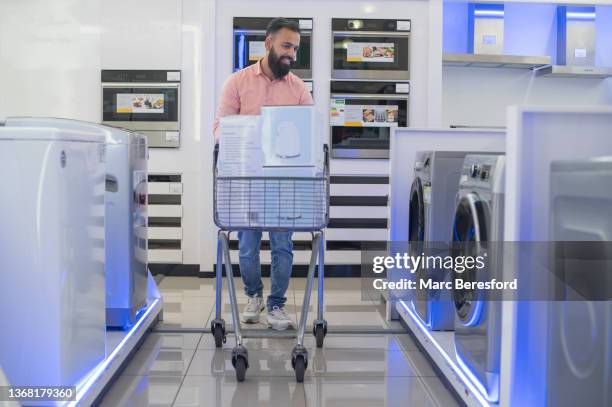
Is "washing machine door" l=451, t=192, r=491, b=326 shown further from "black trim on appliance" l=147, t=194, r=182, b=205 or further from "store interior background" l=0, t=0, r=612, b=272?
"black trim on appliance" l=147, t=194, r=182, b=205

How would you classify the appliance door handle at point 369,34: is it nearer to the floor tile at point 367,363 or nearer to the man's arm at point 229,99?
the man's arm at point 229,99

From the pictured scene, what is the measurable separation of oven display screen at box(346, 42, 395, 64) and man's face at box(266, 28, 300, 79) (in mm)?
2009

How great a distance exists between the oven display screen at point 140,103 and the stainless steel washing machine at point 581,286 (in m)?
4.04

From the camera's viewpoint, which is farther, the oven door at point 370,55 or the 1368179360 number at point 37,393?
the oven door at point 370,55

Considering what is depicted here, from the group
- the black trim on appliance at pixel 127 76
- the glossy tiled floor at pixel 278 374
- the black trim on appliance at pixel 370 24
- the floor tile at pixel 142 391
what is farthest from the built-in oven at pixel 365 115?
the floor tile at pixel 142 391

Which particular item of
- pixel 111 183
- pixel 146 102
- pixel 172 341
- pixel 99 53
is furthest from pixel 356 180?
pixel 111 183

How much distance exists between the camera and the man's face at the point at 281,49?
359 cm

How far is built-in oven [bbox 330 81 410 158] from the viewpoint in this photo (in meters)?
5.63

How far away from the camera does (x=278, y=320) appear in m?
3.73

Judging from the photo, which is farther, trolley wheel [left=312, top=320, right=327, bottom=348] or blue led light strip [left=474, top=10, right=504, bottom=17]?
blue led light strip [left=474, top=10, right=504, bottom=17]

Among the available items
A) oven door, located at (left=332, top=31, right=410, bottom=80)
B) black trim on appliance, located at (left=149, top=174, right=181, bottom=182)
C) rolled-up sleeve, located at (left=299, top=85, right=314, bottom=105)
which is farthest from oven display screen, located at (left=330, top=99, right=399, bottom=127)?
rolled-up sleeve, located at (left=299, top=85, right=314, bottom=105)

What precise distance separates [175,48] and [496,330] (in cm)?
400

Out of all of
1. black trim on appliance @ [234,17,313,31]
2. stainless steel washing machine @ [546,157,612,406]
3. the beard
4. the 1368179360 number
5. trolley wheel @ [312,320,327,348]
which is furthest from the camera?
black trim on appliance @ [234,17,313,31]

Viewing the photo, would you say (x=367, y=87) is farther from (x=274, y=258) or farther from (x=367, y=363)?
(x=367, y=363)
